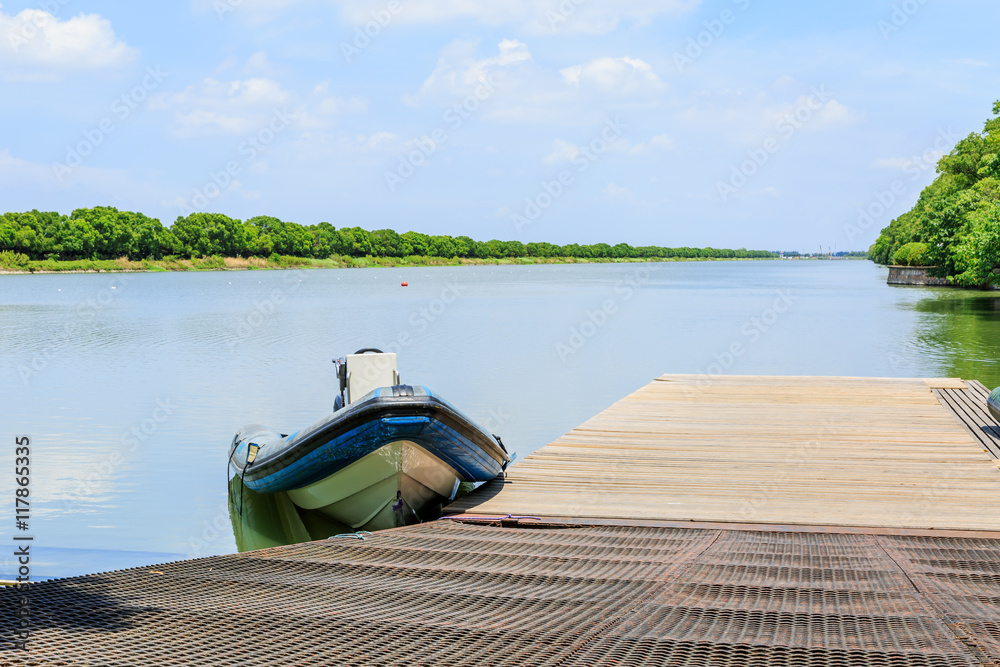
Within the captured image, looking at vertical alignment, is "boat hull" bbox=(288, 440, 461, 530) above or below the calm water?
above

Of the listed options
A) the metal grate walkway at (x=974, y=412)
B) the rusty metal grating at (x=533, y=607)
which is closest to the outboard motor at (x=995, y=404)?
the metal grate walkway at (x=974, y=412)

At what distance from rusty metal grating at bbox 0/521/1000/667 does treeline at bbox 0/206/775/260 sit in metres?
83.8

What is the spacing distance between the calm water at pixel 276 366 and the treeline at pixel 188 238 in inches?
1697

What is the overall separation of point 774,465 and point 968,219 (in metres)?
28.8

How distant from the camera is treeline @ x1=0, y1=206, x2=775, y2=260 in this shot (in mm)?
78125

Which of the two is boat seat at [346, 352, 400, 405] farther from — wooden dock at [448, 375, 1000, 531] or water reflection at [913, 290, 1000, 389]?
water reflection at [913, 290, 1000, 389]

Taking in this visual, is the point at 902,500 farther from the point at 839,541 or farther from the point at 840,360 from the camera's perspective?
the point at 840,360

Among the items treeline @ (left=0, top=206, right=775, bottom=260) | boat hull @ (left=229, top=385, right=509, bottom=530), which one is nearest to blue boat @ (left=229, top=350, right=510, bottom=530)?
boat hull @ (left=229, top=385, right=509, bottom=530)

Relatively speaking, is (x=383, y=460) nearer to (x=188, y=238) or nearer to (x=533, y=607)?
(x=533, y=607)

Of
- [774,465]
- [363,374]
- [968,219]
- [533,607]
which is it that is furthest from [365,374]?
[968,219]

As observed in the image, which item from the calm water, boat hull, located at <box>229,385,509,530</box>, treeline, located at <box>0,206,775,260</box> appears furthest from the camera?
treeline, located at <box>0,206,775,260</box>

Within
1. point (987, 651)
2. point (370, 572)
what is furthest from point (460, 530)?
point (987, 651)

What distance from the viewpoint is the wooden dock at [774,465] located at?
5.47 metres

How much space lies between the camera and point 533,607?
10.1 feet
